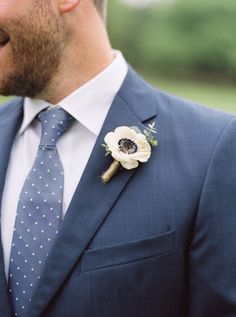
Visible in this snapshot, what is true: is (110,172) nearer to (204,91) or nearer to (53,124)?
(53,124)

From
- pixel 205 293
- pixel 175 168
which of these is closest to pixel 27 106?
pixel 175 168

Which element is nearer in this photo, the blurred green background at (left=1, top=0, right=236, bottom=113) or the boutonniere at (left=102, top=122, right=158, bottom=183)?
the boutonniere at (left=102, top=122, right=158, bottom=183)

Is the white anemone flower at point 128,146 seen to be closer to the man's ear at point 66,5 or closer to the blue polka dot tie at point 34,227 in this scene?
the blue polka dot tie at point 34,227

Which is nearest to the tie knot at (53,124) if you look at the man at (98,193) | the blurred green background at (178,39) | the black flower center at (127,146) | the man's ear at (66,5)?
the man at (98,193)

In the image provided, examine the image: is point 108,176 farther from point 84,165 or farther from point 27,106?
point 27,106

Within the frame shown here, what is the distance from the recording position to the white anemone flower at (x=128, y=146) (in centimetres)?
215

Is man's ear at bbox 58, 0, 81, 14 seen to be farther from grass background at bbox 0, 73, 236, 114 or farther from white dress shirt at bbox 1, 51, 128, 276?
grass background at bbox 0, 73, 236, 114

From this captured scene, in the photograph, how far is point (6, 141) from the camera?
233cm

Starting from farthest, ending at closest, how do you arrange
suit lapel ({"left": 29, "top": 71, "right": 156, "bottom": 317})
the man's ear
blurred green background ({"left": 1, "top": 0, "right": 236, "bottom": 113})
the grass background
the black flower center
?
1. blurred green background ({"left": 1, "top": 0, "right": 236, "bottom": 113})
2. the grass background
3. the man's ear
4. the black flower center
5. suit lapel ({"left": 29, "top": 71, "right": 156, "bottom": 317})

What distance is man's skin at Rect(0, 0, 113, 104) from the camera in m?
2.24

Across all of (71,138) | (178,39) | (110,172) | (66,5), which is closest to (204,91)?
(178,39)

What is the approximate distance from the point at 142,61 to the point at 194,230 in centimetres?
4408

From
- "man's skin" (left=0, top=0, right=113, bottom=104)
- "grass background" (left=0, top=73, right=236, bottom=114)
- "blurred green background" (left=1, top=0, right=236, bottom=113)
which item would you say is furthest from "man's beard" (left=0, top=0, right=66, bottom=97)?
"blurred green background" (left=1, top=0, right=236, bottom=113)

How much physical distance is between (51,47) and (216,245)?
936mm
